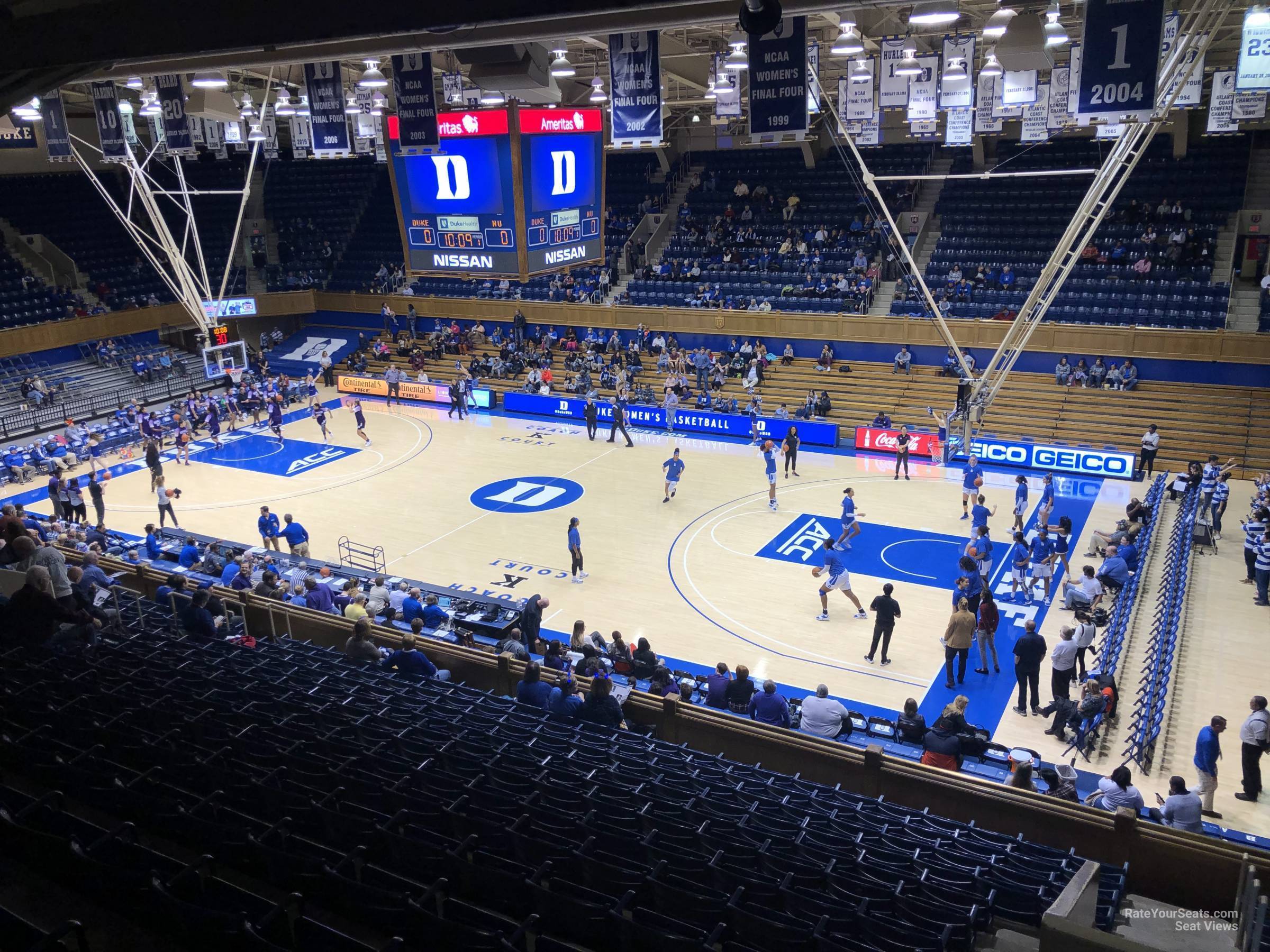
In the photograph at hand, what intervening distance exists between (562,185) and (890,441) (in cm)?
1508

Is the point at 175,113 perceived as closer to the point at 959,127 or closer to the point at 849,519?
the point at 849,519

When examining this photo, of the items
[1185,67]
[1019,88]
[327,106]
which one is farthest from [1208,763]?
[327,106]

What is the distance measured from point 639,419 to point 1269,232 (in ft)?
65.5

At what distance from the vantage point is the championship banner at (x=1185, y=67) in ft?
50.3

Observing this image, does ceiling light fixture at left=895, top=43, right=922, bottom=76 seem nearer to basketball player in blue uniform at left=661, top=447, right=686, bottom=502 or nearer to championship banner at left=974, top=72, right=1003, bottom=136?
championship banner at left=974, top=72, right=1003, bottom=136

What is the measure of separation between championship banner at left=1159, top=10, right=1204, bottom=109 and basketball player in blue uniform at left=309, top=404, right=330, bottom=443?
909 inches

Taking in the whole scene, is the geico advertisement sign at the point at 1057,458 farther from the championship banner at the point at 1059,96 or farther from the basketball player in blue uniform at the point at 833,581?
the basketball player in blue uniform at the point at 833,581

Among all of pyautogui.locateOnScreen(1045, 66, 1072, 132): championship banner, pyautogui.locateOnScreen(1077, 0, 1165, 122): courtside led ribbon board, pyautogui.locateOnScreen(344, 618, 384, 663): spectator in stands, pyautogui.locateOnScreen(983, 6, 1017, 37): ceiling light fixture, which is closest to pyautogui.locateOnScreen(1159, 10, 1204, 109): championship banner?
pyautogui.locateOnScreen(1045, 66, 1072, 132): championship banner

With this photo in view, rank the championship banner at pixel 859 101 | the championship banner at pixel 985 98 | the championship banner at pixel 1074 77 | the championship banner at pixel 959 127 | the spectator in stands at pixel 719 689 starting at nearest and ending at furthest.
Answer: the spectator in stands at pixel 719 689 < the championship banner at pixel 1074 77 < the championship banner at pixel 859 101 < the championship banner at pixel 959 127 < the championship banner at pixel 985 98

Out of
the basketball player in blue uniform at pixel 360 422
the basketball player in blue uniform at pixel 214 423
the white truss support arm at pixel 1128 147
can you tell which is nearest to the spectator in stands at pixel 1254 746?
the white truss support arm at pixel 1128 147

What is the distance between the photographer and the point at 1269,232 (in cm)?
2908

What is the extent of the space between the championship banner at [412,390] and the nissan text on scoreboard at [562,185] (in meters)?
18.6

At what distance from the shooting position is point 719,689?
39.2ft

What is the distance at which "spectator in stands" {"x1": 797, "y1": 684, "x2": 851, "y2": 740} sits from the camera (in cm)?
1091
